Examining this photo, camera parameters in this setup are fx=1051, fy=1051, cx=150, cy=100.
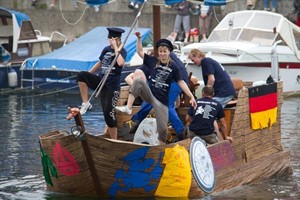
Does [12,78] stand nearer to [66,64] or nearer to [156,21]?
[66,64]

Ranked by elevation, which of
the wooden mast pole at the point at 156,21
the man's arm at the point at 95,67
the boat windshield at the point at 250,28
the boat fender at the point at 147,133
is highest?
the wooden mast pole at the point at 156,21

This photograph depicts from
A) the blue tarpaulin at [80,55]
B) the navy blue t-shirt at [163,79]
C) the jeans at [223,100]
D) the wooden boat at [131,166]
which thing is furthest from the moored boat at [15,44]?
the navy blue t-shirt at [163,79]

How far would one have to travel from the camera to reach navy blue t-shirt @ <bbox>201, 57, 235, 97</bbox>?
49.6ft

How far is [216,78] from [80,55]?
43.7ft

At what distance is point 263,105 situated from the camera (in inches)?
594

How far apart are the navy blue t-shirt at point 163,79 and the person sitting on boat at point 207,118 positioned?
547mm

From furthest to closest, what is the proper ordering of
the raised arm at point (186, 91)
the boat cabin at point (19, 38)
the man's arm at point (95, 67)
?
1. the boat cabin at point (19, 38)
2. the man's arm at point (95, 67)
3. the raised arm at point (186, 91)

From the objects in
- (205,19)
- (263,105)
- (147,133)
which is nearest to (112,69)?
(147,133)

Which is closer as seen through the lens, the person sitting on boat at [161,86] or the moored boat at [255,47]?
the person sitting on boat at [161,86]

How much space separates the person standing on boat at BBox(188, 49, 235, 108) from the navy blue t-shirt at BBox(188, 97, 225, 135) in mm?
1182

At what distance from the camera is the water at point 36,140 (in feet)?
46.8

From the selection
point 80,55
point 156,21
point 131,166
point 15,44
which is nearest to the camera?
point 131,166

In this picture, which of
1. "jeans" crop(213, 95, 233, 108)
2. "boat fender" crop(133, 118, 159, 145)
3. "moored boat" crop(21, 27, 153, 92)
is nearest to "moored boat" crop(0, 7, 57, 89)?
"moored boat" crop(21, 27, 153, 92)

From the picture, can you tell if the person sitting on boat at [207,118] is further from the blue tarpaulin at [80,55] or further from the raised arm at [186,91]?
the blue tarpaulin at [80,55]
